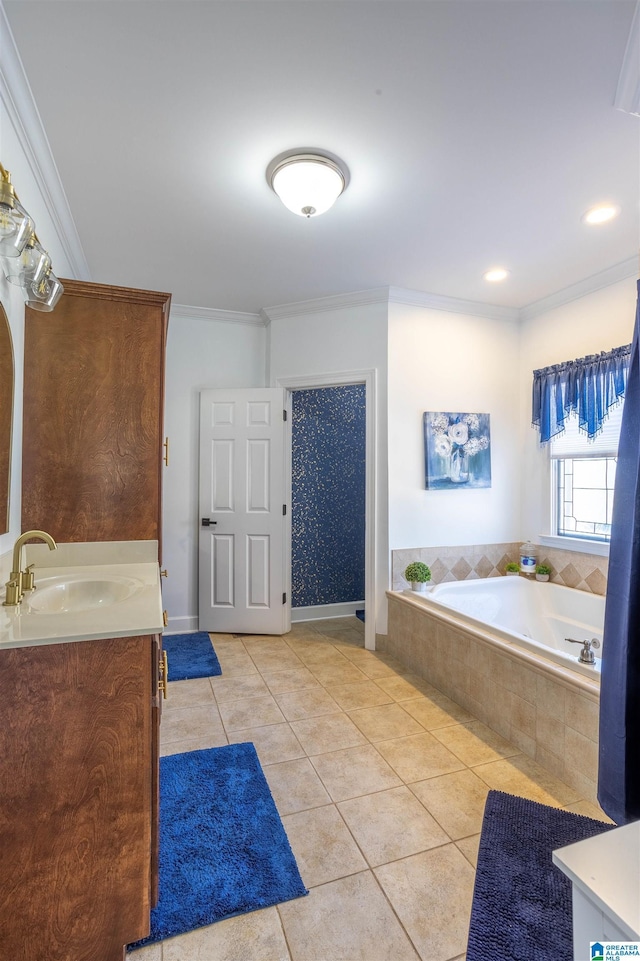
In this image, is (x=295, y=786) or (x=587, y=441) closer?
(x=295, y=786)

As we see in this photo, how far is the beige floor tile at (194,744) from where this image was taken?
221 cm

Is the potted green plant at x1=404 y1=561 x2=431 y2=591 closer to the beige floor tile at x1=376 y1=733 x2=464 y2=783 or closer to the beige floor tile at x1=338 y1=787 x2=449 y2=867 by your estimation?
the beige floor tile at x1=376 y1=733 x2=464 y2=783

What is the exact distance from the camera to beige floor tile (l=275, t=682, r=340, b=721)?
2543 millimetres

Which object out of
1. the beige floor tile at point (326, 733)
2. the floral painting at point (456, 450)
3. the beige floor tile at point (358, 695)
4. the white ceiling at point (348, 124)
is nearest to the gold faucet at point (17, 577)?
the beige floor tile at point (326, 733)

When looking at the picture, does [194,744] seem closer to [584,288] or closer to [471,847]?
[471,847]

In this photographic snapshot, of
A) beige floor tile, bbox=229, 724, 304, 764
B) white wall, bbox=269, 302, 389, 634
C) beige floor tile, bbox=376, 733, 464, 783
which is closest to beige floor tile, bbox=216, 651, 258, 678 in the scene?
beige floor tile, bbox=229, 724, 304, 764

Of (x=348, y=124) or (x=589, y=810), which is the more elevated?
(x=348, y=124)

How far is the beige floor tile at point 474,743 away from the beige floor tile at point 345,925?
85 centimetres

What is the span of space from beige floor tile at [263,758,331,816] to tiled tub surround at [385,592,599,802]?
0.99 metres

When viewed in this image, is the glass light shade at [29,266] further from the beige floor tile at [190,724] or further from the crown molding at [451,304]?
the crown molding at [451,304]

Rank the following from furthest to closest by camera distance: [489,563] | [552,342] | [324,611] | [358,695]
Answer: [324,611] → [489,563] → [552,342] → [358,695]

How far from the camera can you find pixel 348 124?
183 centimetres

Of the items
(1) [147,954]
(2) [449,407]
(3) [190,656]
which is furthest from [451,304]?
(1) [147,954]

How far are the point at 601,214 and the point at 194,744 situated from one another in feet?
11.1
